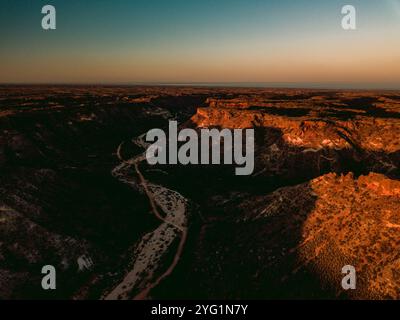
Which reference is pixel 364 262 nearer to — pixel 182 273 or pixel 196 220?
pixel 182 273
